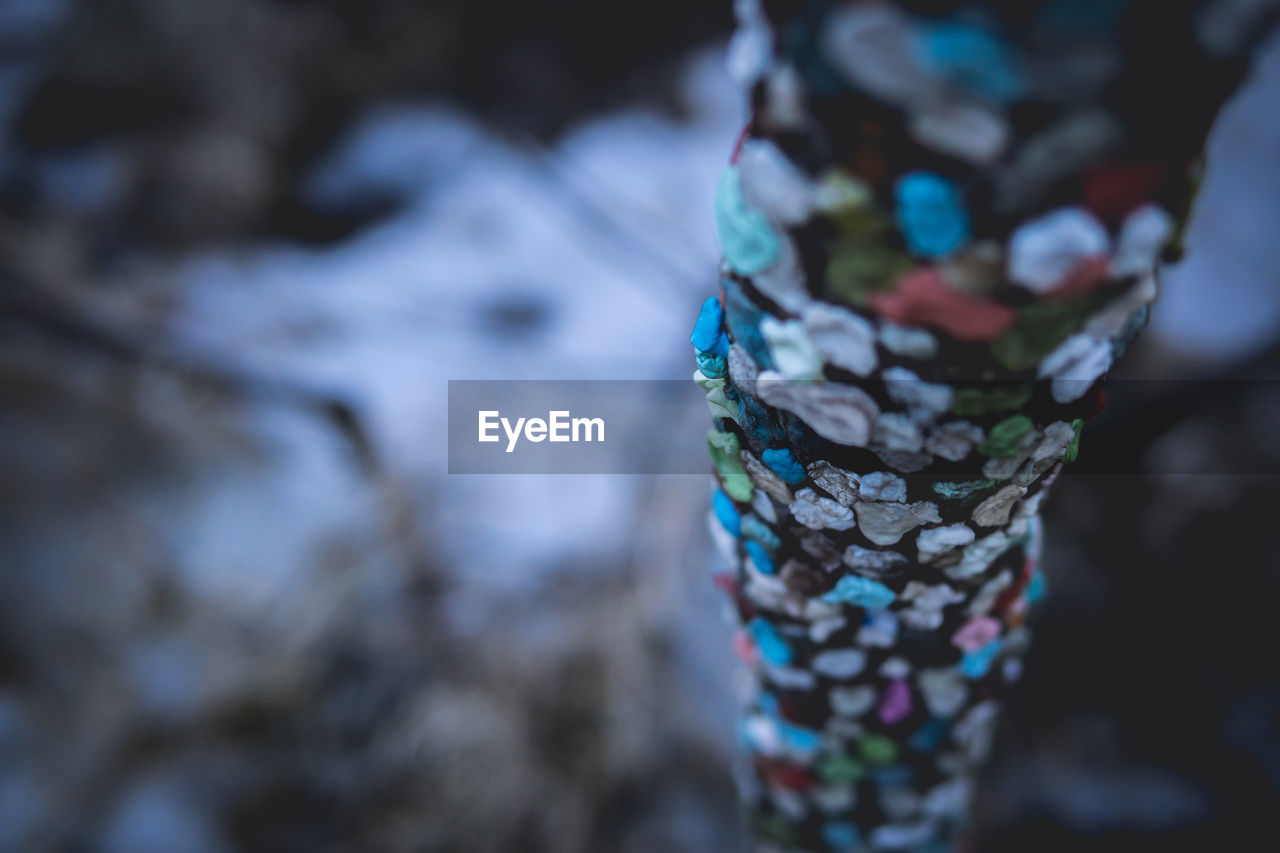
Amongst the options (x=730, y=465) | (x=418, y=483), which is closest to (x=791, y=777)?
(x=730, y=465)

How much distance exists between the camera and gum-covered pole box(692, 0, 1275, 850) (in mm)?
226

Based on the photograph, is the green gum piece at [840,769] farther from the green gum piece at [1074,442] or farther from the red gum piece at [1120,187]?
the red gum piece at [1120,187]

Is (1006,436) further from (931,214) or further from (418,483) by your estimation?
(418,483)

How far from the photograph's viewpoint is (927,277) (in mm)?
259

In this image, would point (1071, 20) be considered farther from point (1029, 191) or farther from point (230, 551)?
point (230, 551)

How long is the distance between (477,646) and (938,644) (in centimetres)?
68

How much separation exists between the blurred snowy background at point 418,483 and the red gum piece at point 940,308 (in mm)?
705

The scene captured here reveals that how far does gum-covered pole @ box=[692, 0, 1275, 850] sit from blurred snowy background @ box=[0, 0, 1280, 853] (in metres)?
0.57

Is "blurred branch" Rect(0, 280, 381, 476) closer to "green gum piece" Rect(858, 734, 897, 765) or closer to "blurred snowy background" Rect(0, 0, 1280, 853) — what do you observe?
"blurred snowy background" Rect(0, 0, 1280, 853)

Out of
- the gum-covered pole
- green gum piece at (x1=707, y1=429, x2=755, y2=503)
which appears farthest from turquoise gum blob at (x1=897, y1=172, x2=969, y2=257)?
green gum piece at (x1=707, y1=429, x2=755, y2=503)

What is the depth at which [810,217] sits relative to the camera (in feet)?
0.87

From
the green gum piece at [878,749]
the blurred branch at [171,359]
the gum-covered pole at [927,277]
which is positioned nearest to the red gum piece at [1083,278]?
the gum-covered pole at [927,277]

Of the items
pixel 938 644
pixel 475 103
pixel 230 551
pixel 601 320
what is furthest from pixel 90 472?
pixel 938 644

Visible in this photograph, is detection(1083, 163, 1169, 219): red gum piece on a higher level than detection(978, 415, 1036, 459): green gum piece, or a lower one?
higher
